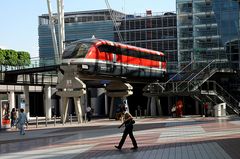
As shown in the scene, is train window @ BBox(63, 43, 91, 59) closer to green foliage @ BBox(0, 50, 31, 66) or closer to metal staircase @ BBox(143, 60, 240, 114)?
green foliage @ BBox(0, 50, 31, 66)

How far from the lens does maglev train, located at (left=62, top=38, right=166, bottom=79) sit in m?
41.5

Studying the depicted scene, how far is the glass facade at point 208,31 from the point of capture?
6697cm

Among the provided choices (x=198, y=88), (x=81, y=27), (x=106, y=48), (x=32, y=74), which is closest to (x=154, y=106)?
(x=198, y=88)

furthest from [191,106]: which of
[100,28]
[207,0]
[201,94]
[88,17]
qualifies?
[88,17]

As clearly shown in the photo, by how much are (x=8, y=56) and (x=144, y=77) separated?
54.9 ft

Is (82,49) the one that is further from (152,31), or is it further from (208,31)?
(152,31)

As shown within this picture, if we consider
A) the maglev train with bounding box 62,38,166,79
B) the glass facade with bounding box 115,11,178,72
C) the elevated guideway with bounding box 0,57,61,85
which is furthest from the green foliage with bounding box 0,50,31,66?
the glass facade with bounding box 115,11,178,72

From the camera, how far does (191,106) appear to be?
201 ft

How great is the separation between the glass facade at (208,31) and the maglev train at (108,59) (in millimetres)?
16341

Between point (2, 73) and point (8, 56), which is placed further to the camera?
point (8, 56)

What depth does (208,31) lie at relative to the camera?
244 feet

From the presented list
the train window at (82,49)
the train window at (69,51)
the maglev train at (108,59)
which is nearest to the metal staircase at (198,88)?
the maglev train at (108,59)

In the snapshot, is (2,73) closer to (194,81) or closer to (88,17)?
(194,81)

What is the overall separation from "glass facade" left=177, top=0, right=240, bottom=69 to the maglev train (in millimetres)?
16341
